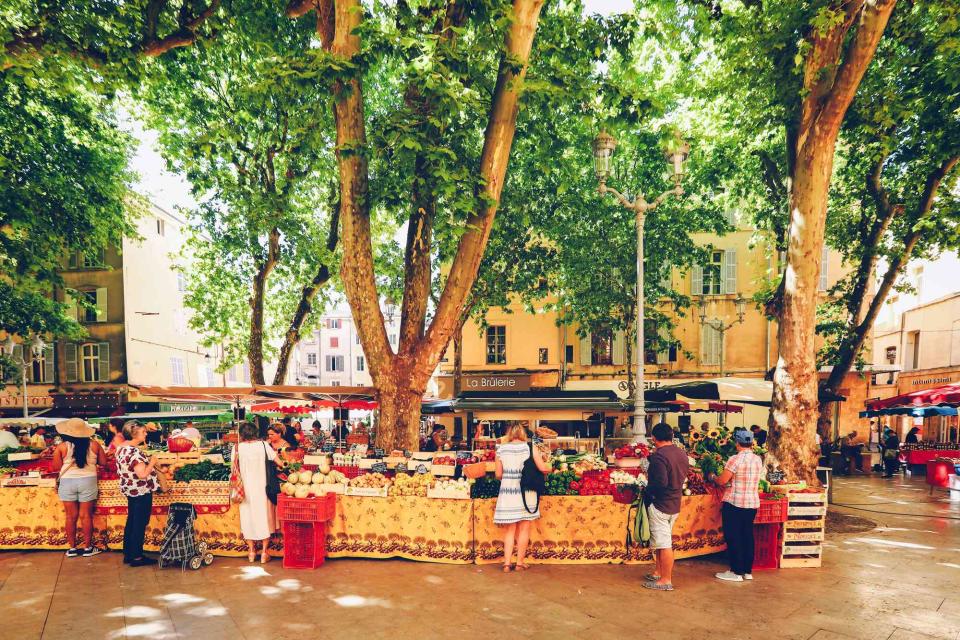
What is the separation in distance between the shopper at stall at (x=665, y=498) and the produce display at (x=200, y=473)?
496cm

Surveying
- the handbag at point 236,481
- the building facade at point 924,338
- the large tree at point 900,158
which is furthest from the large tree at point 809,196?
the building facade at point 924,338

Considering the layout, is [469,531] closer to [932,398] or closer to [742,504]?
[742,504]

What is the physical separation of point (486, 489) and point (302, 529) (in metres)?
2.11

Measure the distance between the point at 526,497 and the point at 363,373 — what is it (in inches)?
2165

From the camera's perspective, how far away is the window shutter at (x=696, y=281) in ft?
71.2

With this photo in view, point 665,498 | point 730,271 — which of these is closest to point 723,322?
point 730,271

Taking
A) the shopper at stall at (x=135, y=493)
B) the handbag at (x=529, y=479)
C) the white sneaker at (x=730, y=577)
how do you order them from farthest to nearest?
the shopper at stall at (x=135, y=493), the handbag at (x=529, y=479), the white sneaker at (x=730, y=577)

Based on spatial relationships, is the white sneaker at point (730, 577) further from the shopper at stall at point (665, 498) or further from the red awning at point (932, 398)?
the red awning at point (932, 398)

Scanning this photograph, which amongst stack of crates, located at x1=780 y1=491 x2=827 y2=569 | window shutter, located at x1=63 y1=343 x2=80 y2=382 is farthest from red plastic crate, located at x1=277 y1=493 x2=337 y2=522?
window shutter, located at x1=63 y1=343 x2=80 y2=382

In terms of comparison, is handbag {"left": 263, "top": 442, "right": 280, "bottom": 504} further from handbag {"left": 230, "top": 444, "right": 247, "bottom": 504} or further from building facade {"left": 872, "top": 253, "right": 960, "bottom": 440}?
building facade {"left": 872, "top": 253, "right": 960, "bottom": 440}

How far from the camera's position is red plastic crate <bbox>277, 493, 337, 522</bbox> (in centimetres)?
599

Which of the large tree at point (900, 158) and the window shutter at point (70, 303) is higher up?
the large tree at point (900, 158)

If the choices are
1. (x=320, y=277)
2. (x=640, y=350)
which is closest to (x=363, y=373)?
(x=320, y=277)

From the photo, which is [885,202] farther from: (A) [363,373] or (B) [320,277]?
(A) [363,373]
